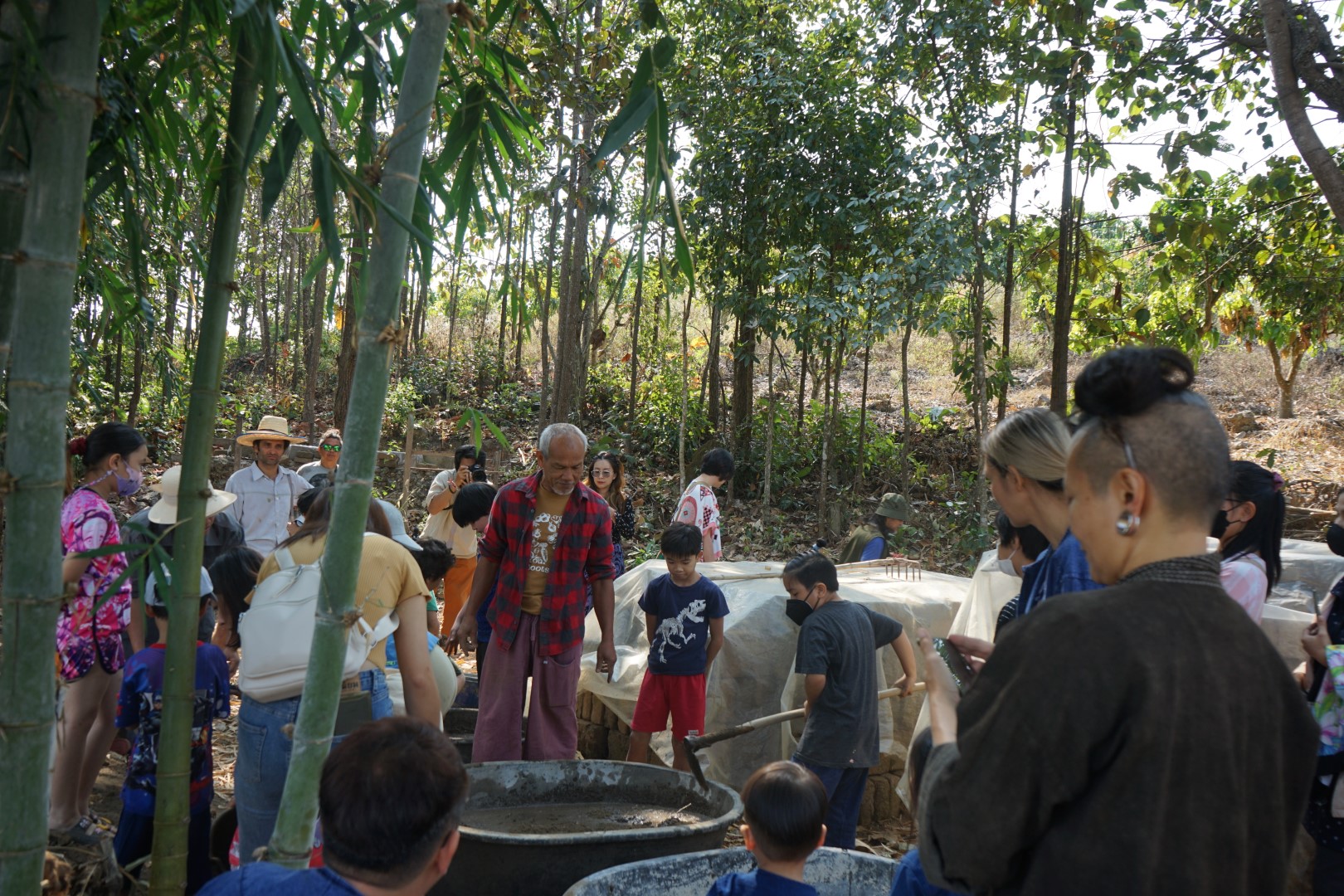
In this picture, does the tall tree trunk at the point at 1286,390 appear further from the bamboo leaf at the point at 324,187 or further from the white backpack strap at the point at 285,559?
the bamboo leaf at the point at 324,187

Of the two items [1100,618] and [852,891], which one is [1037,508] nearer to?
[1100,618]

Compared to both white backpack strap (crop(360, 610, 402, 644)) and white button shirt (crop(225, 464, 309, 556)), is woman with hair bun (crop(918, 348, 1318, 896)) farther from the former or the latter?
white button shirt (crop(225, 464, 309, 556))

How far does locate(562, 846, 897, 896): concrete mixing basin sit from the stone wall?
1.77 meters

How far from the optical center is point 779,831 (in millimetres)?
2695

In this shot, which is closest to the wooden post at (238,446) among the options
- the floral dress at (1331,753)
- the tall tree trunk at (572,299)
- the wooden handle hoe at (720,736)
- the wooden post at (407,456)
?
the wooden post at (407,456)

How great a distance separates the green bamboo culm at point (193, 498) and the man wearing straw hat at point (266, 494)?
4185 millimetres

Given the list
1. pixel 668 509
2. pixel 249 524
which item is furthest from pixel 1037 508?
Answer: pixel 668 509

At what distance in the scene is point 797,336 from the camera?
10969mm

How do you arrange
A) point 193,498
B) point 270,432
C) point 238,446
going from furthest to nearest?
point 238,446
point 270,432
point 193,498

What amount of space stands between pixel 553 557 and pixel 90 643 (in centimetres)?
193

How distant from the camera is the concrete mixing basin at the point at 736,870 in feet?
10.1

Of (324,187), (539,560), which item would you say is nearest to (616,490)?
(539,560)

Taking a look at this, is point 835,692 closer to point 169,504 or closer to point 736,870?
point 736,870

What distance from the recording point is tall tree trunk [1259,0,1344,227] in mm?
4500
